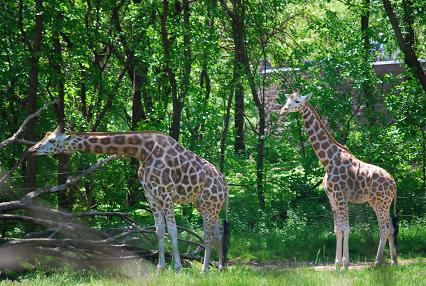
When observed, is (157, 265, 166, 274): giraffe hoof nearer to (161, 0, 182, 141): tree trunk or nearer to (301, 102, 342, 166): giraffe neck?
(301, 102, 342, 166): giraffe neck

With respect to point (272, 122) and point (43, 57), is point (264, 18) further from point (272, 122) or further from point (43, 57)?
point (43, 57)

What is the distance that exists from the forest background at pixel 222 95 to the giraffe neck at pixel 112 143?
4808 mm

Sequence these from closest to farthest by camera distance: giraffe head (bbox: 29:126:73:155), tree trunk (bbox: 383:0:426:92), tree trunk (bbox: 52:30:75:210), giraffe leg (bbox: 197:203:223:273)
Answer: giraffe head (bbox: 29:126:73:155) → giraffe leg (bbox: 197:203:223:273) → tree trunk (bbox: 383:0:426:92) → tree trunk (bbox: 52:30:75:210)

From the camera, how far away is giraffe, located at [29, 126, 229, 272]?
1258cm

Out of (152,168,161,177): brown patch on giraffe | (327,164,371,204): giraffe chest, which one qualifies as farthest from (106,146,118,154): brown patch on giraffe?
(327,164,371,204): giraffe chest

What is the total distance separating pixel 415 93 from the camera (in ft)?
64.5

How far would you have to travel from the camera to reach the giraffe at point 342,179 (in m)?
13.3

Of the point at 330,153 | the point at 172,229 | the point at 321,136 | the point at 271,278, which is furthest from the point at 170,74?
the point at 271,278

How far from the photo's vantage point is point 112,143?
498 inches

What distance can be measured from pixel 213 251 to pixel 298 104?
14.6 feet

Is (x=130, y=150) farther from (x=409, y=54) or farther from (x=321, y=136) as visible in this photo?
(x=409, y=54)

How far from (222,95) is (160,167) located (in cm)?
910

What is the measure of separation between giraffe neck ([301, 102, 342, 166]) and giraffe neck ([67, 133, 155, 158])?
9.38 feet

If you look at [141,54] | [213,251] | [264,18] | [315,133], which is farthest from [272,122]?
[315,133]
